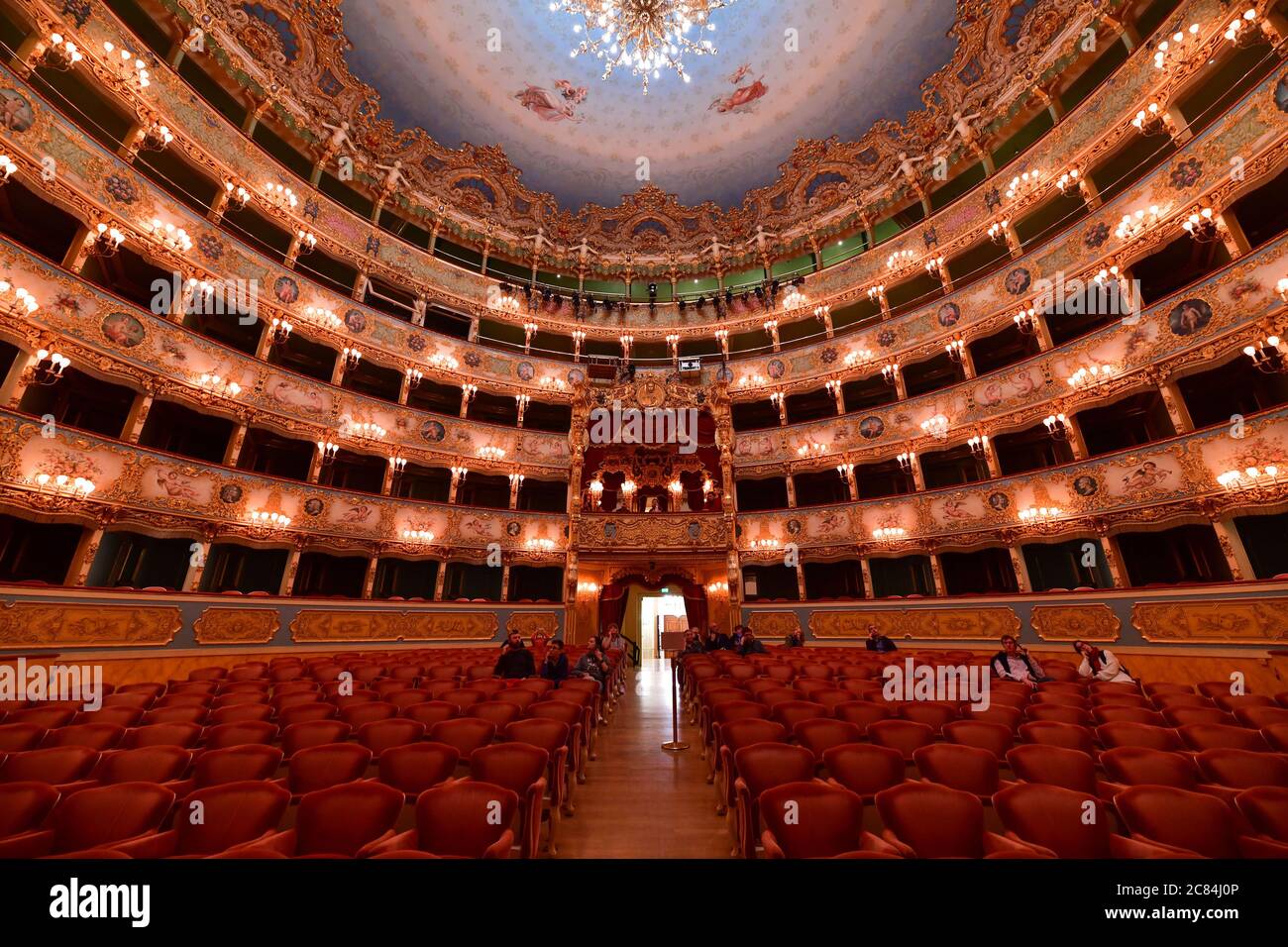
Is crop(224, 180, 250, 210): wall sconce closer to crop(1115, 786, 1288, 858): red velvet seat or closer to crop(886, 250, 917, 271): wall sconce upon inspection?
crop(1115, 786, 1288, 858): red velvet seat

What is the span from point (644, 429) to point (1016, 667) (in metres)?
13.7

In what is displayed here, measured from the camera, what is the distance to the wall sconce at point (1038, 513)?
41.9ft

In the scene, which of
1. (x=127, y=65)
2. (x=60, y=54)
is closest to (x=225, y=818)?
(x=60, y=54)

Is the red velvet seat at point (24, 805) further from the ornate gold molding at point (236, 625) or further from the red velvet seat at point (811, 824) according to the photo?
the ornate gold molding at point (236, 625)

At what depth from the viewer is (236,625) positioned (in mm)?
11875

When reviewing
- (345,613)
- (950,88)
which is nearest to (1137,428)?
(950,88)

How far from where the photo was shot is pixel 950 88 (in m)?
17.7

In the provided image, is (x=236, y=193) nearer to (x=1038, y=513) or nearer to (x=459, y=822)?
(x=459, y=822)

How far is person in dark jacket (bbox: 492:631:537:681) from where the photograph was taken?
26.2ft

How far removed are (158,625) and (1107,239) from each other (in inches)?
952

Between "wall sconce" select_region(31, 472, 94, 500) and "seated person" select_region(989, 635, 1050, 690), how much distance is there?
1710 cm

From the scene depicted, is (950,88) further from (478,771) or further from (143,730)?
(143,730)

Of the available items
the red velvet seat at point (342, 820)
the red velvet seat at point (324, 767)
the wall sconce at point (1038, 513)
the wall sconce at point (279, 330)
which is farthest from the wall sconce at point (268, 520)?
the wall sconce at point (1038, 513)

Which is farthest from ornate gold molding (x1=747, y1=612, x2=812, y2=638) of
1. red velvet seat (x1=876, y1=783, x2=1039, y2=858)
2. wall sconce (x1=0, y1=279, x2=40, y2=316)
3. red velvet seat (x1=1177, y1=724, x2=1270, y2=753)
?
wall sconce (x1=0, y1=279, x2=40, y2=316)
